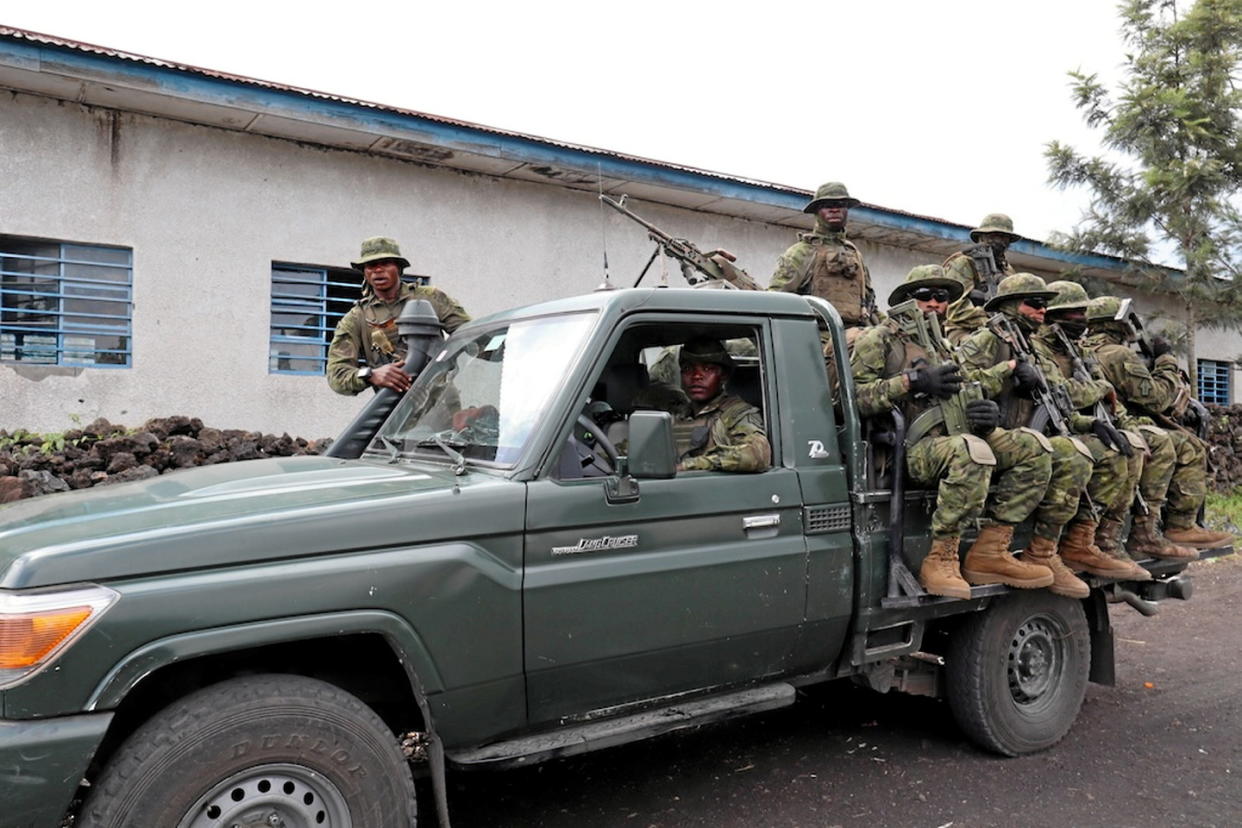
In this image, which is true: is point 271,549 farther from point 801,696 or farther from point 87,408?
point 87,408

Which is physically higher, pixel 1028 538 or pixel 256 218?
pixel 256 218

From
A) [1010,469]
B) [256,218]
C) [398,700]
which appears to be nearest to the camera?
[398,700]

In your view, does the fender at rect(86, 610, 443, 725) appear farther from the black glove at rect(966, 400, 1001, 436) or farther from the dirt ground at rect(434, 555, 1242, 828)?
the black glove at rect(966, 400, 1001, 436)

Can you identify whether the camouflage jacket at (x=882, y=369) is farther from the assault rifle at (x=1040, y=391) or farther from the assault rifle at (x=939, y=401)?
the assault rifle at (x=1040, y=391)

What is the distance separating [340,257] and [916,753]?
6.73 metres

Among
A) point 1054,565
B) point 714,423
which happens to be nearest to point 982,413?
point 1054,565

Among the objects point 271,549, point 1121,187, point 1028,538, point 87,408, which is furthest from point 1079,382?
point 1121,187

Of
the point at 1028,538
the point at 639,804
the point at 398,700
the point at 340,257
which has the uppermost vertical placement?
the point at 340,257

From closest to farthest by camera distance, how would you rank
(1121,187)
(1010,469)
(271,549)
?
(271,549)
(1010,469)
(1121,187)

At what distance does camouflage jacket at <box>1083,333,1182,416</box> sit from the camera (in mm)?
5484

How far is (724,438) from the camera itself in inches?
140

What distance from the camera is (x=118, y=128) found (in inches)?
293

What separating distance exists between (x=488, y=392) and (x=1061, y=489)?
8.85 feet

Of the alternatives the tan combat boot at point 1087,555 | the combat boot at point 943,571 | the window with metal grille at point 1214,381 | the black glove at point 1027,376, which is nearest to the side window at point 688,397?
the combat boot at point 943,571
